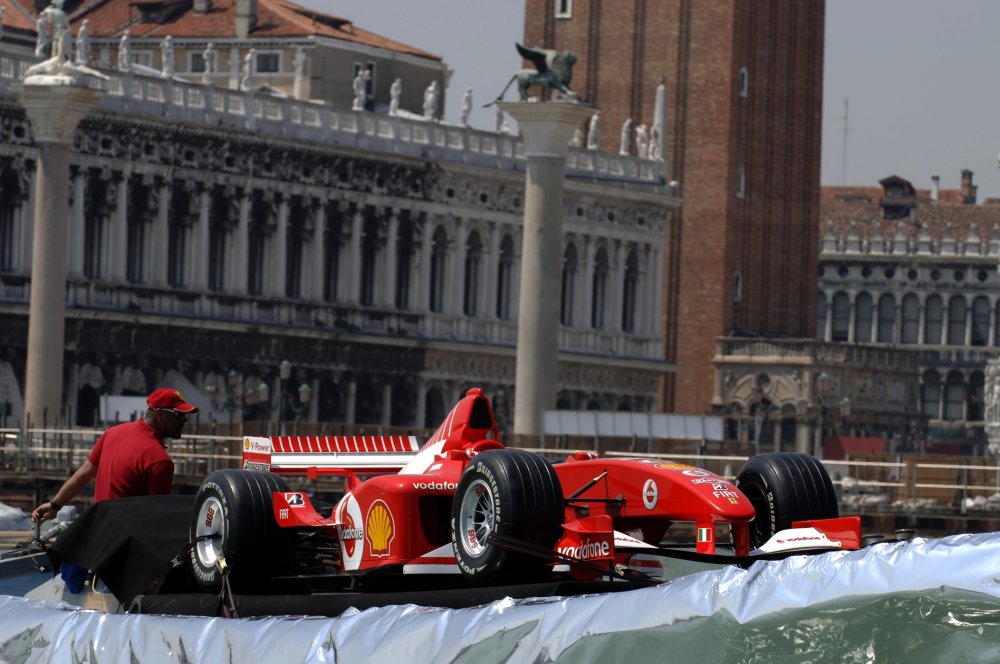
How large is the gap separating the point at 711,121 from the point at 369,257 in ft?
59.8

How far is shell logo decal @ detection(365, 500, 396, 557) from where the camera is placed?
16422 mm

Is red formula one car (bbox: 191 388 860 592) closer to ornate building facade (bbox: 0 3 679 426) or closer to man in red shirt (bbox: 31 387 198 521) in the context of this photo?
man in red shirt (bbox: 31 387 198 521)

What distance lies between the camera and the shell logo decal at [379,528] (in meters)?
16.4

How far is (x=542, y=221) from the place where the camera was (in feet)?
158

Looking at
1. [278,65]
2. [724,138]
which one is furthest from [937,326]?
[278,65]

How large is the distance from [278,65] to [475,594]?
262 feet

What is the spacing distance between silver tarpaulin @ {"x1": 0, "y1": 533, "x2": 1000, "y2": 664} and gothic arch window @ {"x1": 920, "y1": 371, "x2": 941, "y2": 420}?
403 ft

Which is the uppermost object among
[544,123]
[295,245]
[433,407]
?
[544,123]

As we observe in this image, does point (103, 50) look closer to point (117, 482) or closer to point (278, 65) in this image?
point (278, 65)

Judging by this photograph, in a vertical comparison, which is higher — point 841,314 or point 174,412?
point 841,314

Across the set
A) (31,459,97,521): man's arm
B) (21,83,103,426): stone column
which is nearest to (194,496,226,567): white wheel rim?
(31,459,97,521): man's arm

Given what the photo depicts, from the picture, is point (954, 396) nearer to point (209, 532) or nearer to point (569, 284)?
point (569, 284)

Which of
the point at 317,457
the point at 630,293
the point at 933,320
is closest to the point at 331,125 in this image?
the point at 630,293

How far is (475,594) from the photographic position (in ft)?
48.7
